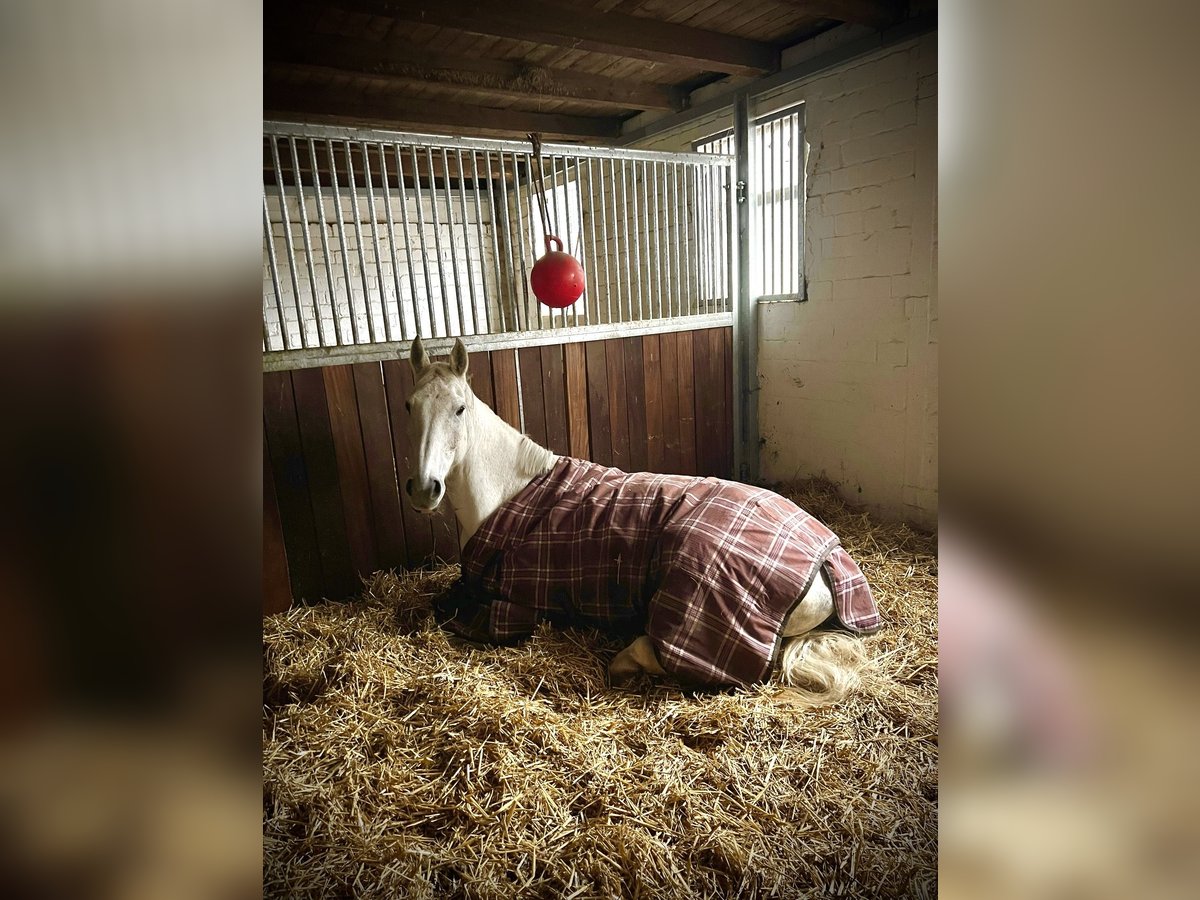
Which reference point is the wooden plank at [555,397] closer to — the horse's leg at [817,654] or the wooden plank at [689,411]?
the wooden plank at [689,411]

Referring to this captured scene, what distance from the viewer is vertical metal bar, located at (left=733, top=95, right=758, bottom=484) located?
3031mm

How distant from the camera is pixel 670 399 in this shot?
2.98 m

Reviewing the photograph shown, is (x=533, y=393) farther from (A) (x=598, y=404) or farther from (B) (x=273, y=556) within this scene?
(B) (x=273, y=556)

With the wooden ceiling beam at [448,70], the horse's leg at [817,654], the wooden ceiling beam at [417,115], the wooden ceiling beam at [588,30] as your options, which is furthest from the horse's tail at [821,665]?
the wooden ceiling beam at [417,115]

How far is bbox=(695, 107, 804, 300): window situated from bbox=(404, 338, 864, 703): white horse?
5.50 ft

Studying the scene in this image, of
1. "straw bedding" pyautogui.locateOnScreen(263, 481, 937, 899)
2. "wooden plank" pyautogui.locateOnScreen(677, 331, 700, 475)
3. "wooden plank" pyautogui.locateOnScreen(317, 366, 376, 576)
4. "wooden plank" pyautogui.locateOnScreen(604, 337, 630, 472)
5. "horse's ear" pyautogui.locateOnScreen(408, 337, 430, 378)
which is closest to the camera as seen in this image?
"straw bedding" pyautogui.locateOnScreen(263, 481, 937, 899)

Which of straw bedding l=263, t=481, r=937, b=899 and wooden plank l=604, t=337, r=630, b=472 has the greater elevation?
wooden plank l=604, t=337, r=630, b=472

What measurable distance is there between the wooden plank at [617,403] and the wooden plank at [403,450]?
2.88 ft

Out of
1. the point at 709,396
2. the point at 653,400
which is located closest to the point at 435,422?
the point at 653,400

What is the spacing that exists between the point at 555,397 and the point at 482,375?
341 mm

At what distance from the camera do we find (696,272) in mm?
3078

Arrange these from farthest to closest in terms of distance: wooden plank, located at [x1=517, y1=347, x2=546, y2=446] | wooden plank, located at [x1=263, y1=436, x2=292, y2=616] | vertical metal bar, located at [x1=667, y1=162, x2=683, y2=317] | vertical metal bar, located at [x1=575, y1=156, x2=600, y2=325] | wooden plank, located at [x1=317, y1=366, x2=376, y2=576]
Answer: vertical metal bar, located at [x1=667, y1=162, x2=683, y2=317], vertical metal bar, located at [x1=575, y1=156, x2=600, y2=325], wooden plank, located at [x1=517, y1=347, x2=546, y2=446], wooden plank, located at [x1=317, y1=366, x2=376, y2=576], wooden plank, located at [x1=263, y1=436, x2=292, y2=616]

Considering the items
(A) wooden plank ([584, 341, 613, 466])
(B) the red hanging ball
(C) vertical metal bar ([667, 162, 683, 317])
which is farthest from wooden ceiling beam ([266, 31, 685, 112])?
(A) wooden plank ([584, 341, 613, 466])

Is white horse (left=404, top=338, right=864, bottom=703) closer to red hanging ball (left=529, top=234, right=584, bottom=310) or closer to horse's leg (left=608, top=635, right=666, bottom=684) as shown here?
horse's leg (left=608, top=635, right=666, bottom=684)
